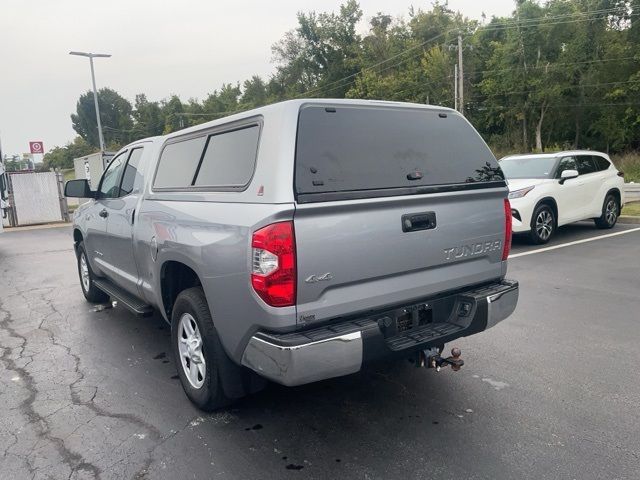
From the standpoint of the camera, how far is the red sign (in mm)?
22953

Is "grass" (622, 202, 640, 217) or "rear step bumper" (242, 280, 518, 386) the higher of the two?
"rear step bumper" (242, 280, 518, 386)

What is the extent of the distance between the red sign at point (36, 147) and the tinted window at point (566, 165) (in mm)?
21899

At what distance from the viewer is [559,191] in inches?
382

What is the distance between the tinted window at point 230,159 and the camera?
124 inches

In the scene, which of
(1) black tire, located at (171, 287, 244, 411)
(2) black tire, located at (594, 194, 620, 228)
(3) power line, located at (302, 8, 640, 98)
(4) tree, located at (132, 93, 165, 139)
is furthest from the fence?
(4) tree, located at (132, 93, 165, 139)

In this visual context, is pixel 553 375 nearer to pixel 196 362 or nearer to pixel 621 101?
pixel 196 362

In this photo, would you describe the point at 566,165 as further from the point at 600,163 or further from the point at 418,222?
the point at 418,222

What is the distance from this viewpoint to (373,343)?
288 cm

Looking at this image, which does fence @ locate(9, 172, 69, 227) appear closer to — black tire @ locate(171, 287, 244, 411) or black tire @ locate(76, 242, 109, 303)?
black tire @ locate(76, 242, 109, 303)

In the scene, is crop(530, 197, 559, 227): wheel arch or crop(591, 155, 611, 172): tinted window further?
crop(591, 155, 611, 172): tinted window

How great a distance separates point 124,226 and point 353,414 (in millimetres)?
2720

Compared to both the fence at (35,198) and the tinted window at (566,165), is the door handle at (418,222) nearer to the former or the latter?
the tinted window at (566,165)

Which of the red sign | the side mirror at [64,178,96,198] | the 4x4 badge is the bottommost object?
the 4x4 badge

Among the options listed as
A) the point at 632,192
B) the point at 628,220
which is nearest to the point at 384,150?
the point at 628,220
